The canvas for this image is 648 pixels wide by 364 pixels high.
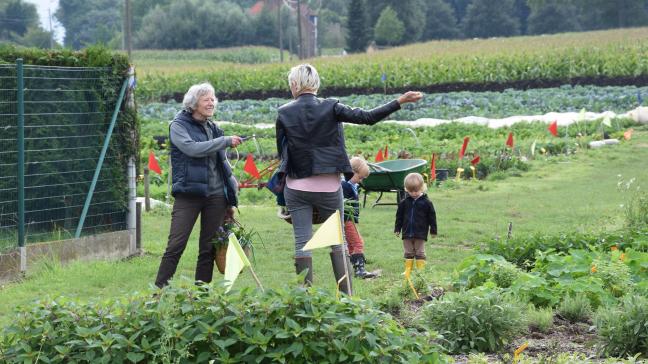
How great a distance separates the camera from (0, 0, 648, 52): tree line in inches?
3755

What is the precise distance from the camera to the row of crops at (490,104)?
36.1 meters

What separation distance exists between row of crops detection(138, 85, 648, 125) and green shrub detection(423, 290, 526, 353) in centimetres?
2885

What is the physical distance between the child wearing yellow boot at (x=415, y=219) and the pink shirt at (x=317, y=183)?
2.23 metres

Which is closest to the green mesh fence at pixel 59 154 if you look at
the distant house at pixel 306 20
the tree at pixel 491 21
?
the distant house at pixel 306 20

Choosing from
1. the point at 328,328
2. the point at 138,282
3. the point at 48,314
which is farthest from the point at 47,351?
the point at 138,282

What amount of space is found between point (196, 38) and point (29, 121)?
300ft

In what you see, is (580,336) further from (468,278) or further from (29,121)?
(29,121)

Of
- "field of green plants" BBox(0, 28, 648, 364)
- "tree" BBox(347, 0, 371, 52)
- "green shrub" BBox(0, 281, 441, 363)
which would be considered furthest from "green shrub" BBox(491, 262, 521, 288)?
"tree" BBox(347, 0, 371, 52)

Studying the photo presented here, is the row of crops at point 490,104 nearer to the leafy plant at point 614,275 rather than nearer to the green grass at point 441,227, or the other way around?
the green grass at point 441,227

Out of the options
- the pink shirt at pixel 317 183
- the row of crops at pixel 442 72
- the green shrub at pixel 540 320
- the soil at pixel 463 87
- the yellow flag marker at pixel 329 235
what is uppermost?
the row of crops at pixel 442 72

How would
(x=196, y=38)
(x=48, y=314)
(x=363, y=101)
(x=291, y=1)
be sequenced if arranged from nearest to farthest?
1. (x=48, y=314)
2. (x=363, y=101)
3. (x=196, y=38)
4. (x=291, y=1)

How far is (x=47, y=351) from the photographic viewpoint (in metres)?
5.30

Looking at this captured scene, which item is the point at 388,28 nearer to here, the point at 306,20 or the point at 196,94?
the point at 306,20

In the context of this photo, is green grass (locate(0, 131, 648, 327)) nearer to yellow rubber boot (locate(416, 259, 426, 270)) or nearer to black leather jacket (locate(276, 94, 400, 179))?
yellow rubber boot (locate(416, 259, 426, 270))
